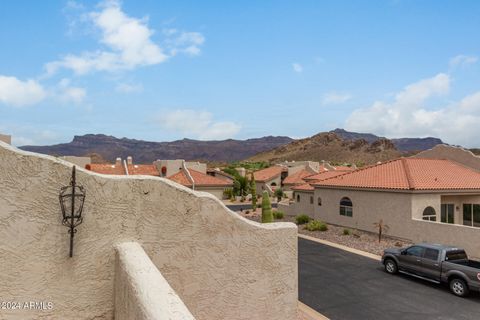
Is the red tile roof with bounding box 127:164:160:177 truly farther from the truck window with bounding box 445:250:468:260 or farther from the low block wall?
the low block wall

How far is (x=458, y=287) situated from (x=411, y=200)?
9899 mm

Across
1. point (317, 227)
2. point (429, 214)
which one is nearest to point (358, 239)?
point (317, 227)

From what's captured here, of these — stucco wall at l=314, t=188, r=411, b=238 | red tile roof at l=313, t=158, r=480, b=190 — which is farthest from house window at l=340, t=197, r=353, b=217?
red tile roof at l=313, t=158, r=480, b=190

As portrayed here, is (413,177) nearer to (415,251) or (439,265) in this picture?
(415,251)

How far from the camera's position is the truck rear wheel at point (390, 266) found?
56.1 ft

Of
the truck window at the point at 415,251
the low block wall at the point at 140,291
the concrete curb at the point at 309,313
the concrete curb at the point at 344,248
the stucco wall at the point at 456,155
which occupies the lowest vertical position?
the concrete curb at the point at 309,313

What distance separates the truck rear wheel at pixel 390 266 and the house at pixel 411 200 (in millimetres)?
5809

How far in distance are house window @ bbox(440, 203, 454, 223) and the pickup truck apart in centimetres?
1060

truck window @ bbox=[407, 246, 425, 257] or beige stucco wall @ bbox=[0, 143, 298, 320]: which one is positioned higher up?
beige stucco wall @ bbox=[0, 143, 298, 320]

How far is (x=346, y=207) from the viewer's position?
29.2 m

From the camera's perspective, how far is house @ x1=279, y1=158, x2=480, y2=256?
73.1 feet

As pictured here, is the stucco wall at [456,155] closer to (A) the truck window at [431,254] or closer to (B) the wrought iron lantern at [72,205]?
(A) the truck window at [431,254]

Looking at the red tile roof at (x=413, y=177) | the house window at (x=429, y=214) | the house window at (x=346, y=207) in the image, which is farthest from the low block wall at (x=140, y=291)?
the house window at (x=346, y=207)

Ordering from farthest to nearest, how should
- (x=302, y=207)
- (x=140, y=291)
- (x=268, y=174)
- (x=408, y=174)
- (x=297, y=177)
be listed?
1. (x=268, y=174)
2. (x=297, y=177)
3. (x=302, y=207)
4. (x=408, y=174)
5. (x=140, y=291)
